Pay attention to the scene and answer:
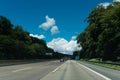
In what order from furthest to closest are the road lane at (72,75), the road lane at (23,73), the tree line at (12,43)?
the tree line at (12,43)
the road lane at (23,73)
the road lane at (72,75)

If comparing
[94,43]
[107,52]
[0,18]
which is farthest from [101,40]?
[0,18]

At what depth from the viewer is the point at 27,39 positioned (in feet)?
519

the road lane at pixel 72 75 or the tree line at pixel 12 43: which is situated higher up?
the tree line at pixel 12 43

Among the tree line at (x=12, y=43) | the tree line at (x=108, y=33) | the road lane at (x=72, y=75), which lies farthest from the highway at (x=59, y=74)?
the tree line at (x=12, y=43)

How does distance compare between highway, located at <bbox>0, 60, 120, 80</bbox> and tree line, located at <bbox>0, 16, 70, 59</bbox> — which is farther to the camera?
tree line, located at <bbox>0, 16, 70, 59</bbox>

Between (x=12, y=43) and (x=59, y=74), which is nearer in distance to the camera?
(x=59, y=74)

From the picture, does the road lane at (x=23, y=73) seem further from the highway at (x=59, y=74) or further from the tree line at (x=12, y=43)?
the tree line at (x=12, y=43)

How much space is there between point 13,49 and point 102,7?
4415 cm

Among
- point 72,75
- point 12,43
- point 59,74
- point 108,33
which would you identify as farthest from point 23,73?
point 12,43

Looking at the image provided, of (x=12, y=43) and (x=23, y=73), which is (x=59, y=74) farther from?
(x=12, y=43)

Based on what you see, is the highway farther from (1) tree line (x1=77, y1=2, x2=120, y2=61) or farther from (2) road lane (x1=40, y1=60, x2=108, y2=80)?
(1) tree line (x1=77, y1=2, x2=120, y2=61)

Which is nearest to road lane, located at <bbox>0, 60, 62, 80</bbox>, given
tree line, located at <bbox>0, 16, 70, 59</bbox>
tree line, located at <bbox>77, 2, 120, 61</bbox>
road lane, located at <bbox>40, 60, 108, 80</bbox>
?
road lane, located at <bbox>40, 60, 108, 80</bbox>

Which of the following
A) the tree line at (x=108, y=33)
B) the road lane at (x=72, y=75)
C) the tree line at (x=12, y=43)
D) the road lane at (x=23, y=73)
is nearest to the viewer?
the road lane at (x=72, y=75)

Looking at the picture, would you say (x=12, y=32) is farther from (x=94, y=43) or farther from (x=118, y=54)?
(x=118, y=54)
